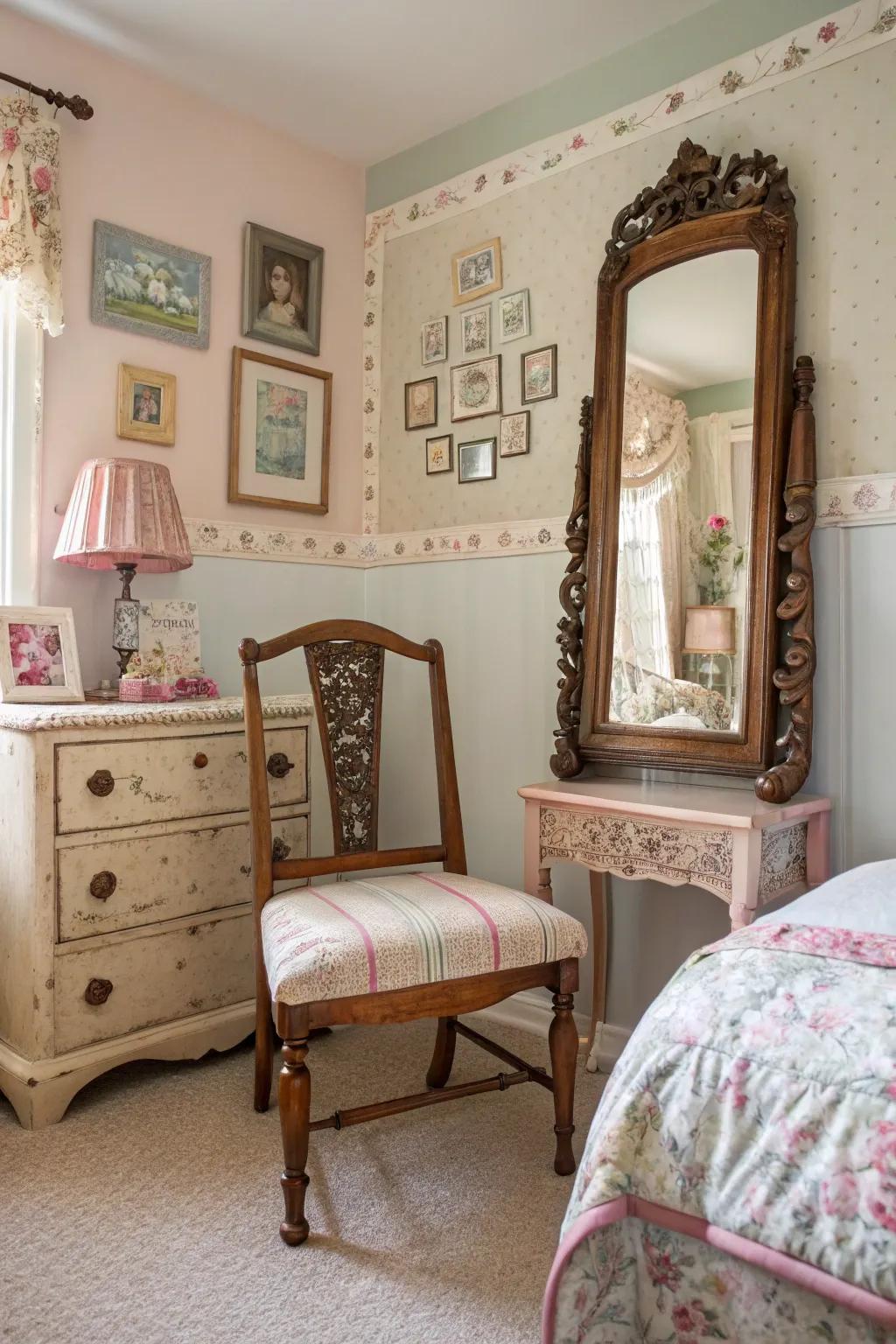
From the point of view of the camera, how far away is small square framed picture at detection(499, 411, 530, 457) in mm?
3035

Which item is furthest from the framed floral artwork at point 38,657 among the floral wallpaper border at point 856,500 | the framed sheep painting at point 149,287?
the floral wallpaper border at point 856,500

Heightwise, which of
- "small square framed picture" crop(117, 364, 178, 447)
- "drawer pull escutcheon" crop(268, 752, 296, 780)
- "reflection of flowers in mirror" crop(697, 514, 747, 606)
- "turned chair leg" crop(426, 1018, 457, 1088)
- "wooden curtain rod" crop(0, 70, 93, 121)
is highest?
"wooden curtain rod" crop(0, 70, 93, 121)

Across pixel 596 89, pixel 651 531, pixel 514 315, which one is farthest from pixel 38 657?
pixel 596 89

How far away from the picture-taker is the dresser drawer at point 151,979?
2.28 m

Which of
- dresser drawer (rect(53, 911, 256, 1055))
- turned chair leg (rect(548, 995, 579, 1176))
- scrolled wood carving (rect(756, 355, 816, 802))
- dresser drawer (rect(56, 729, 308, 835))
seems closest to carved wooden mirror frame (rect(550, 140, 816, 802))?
scrolled wood carving (rect(756, 355, 816, 802))

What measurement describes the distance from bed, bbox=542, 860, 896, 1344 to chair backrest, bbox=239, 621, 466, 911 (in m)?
1.21

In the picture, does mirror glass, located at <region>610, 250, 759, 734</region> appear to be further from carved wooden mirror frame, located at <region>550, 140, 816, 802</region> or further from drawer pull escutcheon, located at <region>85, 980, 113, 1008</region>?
drawer pull escutcheon, located at <region>85, 980, 113, 1008</region>

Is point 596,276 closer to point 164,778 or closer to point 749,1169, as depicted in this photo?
point 164,778

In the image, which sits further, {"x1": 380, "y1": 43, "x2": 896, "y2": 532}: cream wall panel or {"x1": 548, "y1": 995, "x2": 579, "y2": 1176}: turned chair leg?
{"x1": 380, "y1": 43, "x2": 896, "y2": 532}: cream wall panel

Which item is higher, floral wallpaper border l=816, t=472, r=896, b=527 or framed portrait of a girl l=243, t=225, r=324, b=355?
framed portrait of a girl l=243, t=225, r=324, b=355

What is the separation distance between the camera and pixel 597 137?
2846 millimetres

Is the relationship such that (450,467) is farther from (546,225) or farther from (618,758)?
(618,758)

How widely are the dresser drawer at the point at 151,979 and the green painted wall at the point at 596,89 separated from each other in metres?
2.52

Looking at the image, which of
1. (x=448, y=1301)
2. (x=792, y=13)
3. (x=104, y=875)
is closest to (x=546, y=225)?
(x=792, y=13)
